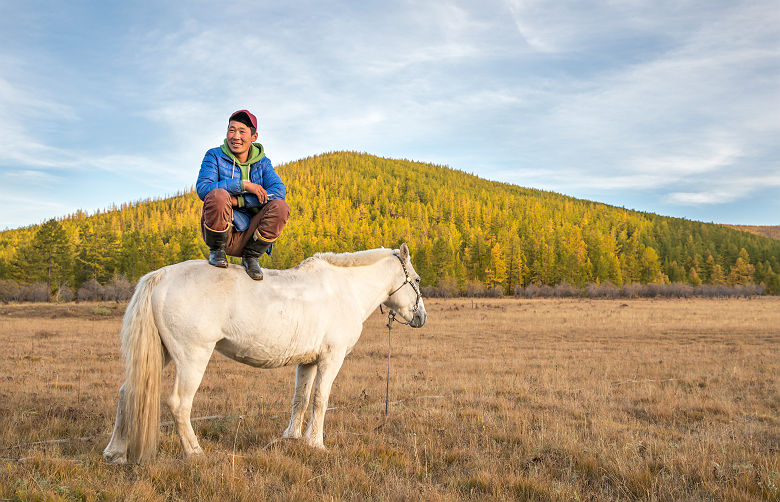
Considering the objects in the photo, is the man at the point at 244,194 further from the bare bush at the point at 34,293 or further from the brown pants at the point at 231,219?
the bare bush at the point at 34,293

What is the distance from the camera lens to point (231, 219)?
464cm

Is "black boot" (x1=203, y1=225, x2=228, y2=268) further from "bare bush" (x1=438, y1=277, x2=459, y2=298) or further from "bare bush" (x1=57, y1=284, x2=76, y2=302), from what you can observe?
"bare bush" (x1=438, y1=277, x2=459, y2=298)

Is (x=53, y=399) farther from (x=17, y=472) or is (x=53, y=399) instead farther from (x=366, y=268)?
(x=366, y=268)

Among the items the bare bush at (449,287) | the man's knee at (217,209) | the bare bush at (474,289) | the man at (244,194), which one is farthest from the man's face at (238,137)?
the bare bush at (474,289)

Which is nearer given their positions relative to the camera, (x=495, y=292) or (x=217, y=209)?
(x=217, y=209)

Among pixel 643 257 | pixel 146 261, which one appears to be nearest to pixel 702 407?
pixel 146 261

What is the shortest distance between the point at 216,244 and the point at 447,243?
274 feet

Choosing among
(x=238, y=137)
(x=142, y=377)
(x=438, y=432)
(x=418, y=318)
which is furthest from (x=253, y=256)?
(x=438, y=432)

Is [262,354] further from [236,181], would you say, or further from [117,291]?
[117,291]

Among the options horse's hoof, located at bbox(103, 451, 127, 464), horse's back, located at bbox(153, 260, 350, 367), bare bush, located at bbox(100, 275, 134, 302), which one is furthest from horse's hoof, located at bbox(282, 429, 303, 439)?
bare bush, located at bbox(100, 275, 134, 302)

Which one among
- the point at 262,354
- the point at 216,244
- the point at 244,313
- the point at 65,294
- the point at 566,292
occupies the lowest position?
the point at 65,294

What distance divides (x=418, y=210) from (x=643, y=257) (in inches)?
2888

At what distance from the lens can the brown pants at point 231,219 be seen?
4.48 metres

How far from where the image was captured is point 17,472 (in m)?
4.15
